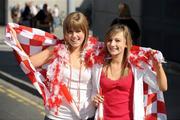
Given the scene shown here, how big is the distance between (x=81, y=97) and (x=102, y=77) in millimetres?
238

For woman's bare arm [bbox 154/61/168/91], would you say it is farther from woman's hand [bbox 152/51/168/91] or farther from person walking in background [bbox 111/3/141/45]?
person walking in background [bbox 111/3/141/45]

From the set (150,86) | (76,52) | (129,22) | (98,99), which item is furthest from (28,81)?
(98,99)

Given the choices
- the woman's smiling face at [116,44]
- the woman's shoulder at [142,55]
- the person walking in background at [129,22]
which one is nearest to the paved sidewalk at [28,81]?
the person walking in background at [129,22]

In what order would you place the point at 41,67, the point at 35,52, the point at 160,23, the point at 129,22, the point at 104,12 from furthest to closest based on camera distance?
the point at 104,12
the point at 160,23
the point at 129,22
the point at 35,52
the point at 41,67

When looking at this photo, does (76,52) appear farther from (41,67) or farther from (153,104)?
(153,104)

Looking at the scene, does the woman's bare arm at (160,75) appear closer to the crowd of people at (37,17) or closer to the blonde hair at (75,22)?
the blonde hair at (75,22)

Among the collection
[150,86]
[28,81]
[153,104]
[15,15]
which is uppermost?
[150,86]

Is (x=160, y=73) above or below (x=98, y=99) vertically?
above

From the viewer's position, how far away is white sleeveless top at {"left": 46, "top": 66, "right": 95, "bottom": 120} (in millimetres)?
4289

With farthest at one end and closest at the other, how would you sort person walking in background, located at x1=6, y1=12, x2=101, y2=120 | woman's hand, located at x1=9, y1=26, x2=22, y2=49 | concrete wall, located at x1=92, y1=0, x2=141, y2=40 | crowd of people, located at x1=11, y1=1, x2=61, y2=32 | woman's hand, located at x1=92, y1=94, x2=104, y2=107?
crowd of people, located at x1=11, y1=1, x2=61, y2=32, concrete wall, located at x1=92, y1=0, x2=141, y2=40, woman's hand, located at x1=9, y1=26, x2=22, y2=49, person walking in background, located at x1=6, y1=12, x2=101, y2=120, woman's hand, located at x1=92, y1=94, x2=104, y2=107

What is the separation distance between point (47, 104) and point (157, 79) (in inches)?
34.5

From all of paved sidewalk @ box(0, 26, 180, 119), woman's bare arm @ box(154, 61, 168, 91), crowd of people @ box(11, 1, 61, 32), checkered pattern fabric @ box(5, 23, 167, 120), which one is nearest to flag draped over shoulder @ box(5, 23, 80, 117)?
checkered pattern fabric @ box(5, 23, 167, 120)

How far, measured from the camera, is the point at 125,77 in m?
4.23

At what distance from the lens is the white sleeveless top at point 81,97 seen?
4.29 meters
